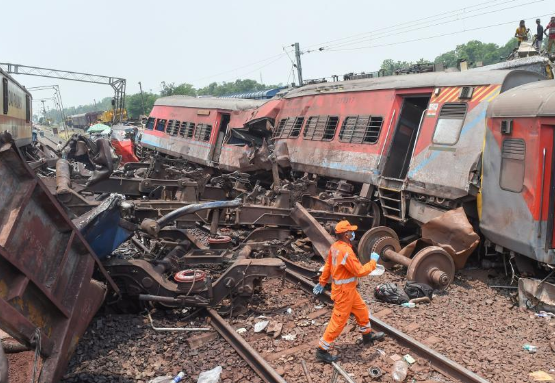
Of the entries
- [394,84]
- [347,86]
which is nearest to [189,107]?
[347,86]

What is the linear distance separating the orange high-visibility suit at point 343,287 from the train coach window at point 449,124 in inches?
148

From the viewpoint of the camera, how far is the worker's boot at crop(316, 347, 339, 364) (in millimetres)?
4828

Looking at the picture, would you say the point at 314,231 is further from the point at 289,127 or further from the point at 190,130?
the point at 190,130

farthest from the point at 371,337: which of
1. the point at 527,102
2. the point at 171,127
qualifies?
the point at 171,127

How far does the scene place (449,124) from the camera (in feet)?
25.9

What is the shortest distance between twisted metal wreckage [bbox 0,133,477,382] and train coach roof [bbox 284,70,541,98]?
8.06 ft

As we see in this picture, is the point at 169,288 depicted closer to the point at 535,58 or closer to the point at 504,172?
the point at 504,172

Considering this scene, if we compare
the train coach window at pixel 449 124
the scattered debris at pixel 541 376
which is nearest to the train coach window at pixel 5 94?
the train coach window at pixel 449 124

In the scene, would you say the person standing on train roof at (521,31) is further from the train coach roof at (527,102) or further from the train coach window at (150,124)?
the train coach window at (150,124)

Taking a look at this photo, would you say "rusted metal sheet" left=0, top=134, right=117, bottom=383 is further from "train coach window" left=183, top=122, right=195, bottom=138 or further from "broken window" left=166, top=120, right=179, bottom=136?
"broken window" left=166, top=120, right=179, bottom=136

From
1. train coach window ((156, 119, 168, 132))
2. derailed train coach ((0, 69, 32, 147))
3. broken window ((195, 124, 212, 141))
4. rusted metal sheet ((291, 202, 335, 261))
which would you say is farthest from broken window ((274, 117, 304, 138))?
train coach window ((156, 119, 168, 132))

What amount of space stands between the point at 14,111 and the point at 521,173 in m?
14.8

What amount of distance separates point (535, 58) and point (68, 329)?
554 inches

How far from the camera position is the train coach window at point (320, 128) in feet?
36.0
